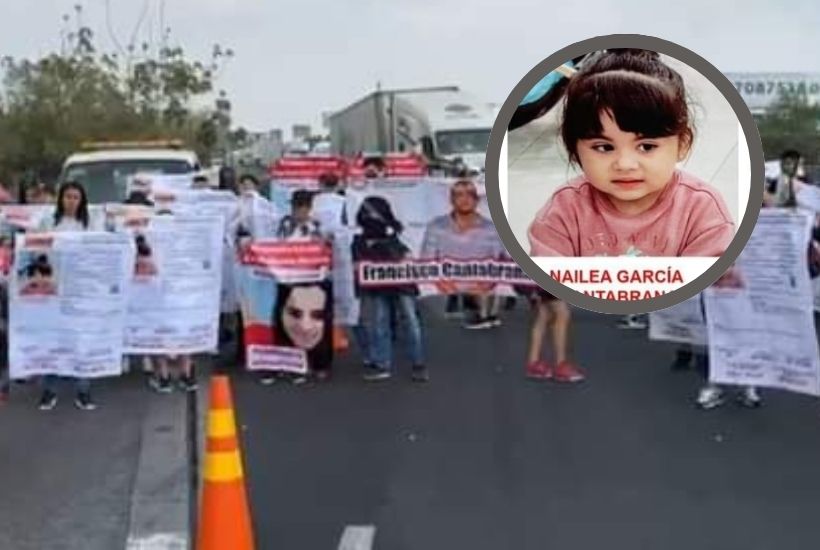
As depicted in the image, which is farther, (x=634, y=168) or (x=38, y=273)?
(x=38, y=273)

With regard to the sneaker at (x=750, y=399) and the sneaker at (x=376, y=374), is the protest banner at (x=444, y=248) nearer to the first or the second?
the sneaker at (x=376, y=374)

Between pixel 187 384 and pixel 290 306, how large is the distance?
3.35 ft

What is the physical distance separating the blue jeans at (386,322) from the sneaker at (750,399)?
2.60 m

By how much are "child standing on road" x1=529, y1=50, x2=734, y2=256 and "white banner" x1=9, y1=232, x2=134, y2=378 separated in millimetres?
7127

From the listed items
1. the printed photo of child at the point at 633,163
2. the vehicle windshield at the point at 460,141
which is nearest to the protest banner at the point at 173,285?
the printed photo of child at the point at 633,163

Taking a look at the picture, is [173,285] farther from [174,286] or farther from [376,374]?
[376,374]

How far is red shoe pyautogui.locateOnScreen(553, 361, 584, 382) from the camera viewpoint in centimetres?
1154

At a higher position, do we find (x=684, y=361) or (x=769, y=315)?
(x=769, y=315)

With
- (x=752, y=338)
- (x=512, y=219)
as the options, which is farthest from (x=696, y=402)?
(x=512, y=219)

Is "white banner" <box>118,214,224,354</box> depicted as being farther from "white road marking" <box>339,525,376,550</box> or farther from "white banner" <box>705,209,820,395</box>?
"white road marking" <box>339,525,376,550</box>

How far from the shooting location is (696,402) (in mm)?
10438

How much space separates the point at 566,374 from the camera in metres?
11.6

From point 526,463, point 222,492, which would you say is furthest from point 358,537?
point 526,463

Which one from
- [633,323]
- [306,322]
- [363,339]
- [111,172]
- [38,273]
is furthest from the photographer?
[111,172]
